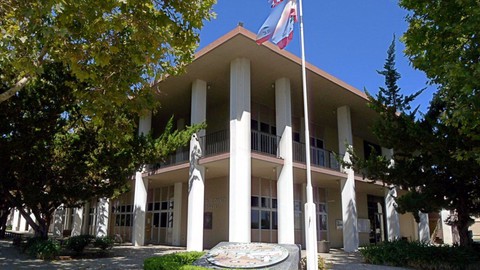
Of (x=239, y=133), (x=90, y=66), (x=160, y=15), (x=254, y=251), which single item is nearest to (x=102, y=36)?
(x=90, y=66)

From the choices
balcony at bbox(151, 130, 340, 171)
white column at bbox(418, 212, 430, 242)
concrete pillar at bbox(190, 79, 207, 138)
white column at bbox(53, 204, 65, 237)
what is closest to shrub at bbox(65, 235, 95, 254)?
balcony at bbox(151, 130, 340, 171)

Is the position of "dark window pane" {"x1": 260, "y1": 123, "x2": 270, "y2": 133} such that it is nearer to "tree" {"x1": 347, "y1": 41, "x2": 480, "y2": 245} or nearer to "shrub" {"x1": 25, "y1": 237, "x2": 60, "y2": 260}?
"tree" {"x1": 347, "y1": 41, "x2": 480, "y2": 245}

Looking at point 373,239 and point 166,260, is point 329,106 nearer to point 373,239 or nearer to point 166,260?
point 373,239

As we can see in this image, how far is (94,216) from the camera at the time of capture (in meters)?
31.5

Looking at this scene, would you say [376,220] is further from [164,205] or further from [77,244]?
[77,244]

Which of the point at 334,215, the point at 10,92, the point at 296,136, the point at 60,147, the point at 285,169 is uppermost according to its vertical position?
the point at 296,136

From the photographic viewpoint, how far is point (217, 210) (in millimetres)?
21938

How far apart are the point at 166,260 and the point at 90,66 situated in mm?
5308

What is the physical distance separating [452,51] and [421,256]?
7488 mm

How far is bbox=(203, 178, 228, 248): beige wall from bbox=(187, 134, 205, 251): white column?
393cm

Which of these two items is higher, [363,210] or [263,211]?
[363,210]

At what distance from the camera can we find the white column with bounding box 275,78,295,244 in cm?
1715

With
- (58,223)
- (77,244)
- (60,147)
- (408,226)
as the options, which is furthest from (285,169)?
(58,223)

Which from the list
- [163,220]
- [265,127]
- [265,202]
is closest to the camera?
[265,202]
